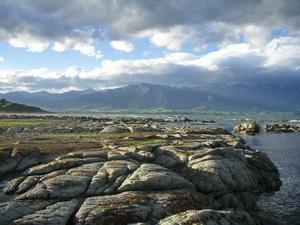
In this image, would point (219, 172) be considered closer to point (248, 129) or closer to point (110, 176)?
point (110, 176)

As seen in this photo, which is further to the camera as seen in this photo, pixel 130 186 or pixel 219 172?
pixel 219 172

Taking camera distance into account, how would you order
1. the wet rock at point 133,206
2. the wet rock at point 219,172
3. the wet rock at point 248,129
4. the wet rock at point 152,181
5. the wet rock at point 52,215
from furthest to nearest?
the wet rock at point 248,129
the wet rock at point 219,172
the wet rock at point 152,181
the wet rock at point 133,206
the wet rock at point 52,215

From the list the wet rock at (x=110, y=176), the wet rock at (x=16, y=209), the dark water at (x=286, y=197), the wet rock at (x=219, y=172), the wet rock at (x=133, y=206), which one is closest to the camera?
the wet rock at (x=16, y=209)

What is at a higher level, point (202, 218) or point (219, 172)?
point (219, 172)

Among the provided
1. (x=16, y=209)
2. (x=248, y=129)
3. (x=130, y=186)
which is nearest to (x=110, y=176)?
(x=130, y=186)

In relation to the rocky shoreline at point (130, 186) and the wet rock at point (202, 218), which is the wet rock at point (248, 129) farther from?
the wet rock at point (202, 218)

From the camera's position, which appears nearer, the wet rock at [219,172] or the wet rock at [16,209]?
the wet rock at [16,209]

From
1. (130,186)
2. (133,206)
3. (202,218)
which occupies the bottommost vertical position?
(133,206)

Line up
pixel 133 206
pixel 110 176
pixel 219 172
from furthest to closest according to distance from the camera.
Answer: pixel 219 172
pixel 110 176
pixel 133 206

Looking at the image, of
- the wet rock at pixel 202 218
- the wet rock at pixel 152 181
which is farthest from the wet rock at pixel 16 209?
the wet rock at pixel 202 218

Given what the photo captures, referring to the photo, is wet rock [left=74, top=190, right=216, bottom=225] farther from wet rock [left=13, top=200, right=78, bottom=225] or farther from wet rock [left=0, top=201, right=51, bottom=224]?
wet rock [left=0, top=201, right=51, bottom=224]

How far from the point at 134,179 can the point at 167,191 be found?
147 inches

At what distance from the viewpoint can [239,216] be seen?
35.4m

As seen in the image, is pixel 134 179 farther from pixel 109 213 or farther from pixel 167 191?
pixel 109 213
